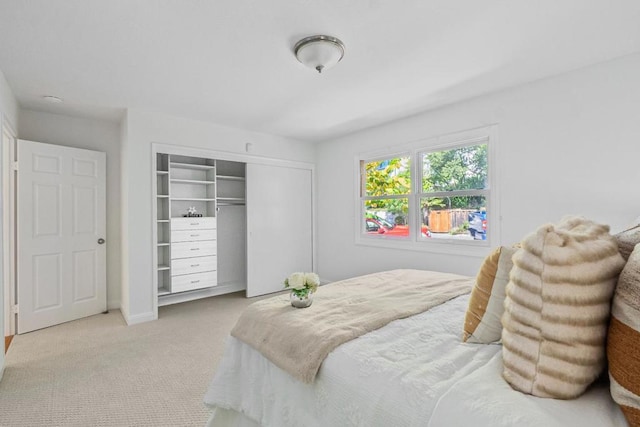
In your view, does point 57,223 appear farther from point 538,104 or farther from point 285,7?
point 538,104

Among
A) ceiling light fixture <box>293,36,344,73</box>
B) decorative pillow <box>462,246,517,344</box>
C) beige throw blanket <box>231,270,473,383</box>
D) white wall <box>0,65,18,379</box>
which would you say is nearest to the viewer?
decorative pillow <box>462,246,517,344</box>

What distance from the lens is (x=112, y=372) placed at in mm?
2443

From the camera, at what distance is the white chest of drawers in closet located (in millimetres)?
4102

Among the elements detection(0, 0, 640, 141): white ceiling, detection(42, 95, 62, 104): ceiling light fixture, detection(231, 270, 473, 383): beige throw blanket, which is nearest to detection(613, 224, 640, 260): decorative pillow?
detection(231, 270, 473, 383): beige throw blanket

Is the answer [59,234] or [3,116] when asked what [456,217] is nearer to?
[3,116]

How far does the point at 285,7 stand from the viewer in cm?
183

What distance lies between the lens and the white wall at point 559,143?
2.43 metres

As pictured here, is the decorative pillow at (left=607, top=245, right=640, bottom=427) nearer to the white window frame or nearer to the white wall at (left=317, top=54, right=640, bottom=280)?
the white wall at (left=317, top=54, right=640, bottom=280)

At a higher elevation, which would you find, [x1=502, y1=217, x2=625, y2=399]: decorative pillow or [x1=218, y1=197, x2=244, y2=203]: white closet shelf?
[x1=218, y1=197, x2=244, y2=203]: white closet shelf

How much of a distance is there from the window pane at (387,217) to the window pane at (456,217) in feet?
0.98

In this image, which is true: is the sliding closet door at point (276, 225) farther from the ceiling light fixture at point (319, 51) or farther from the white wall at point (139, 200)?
the ceiling light fixture at point (319, 51)

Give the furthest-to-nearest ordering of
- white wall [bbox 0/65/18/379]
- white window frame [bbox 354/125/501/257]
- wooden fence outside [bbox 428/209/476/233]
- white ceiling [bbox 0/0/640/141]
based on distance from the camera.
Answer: wooden fence outside [bbox 428/209/476/233]
white window frame [bbox 354/125/501/257]
white wall [bbox 0/65/18/379]
white ceiling [bbox 0/0/640/141]

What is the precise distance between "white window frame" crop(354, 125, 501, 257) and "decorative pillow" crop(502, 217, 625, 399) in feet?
8.20

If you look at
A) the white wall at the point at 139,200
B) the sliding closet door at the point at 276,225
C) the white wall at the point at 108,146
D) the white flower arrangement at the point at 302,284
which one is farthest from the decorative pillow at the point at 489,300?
the white wall at the point at 108,146
